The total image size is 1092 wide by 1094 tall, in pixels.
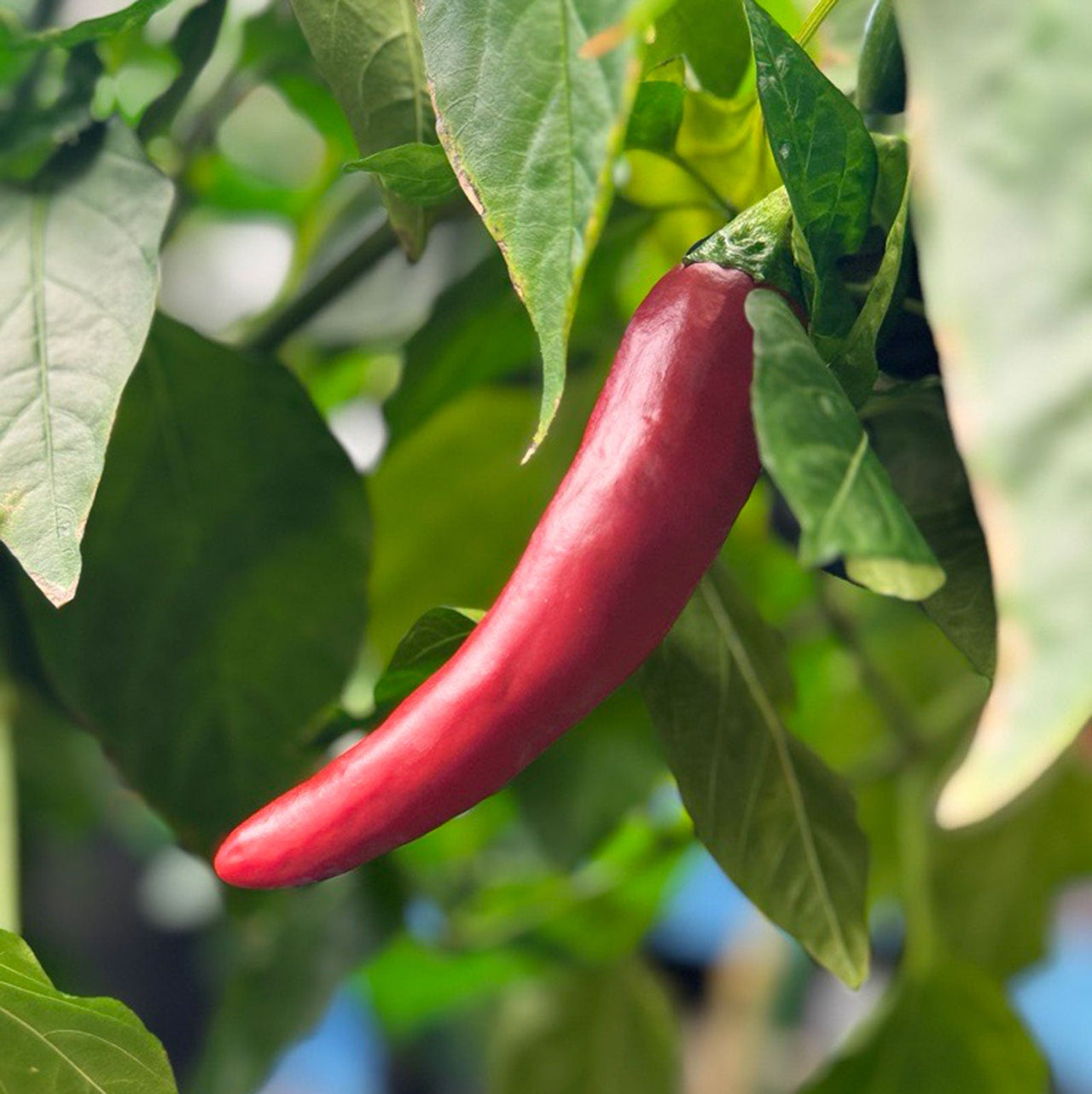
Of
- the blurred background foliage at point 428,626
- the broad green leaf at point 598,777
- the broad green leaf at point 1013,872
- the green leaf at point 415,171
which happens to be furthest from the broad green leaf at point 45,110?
the broad green leaf at point 1013,872

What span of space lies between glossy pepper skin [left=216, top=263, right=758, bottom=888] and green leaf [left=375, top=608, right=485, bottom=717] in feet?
0.12

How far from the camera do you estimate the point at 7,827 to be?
0.39 meters

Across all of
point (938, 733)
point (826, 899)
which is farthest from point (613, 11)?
point (938, 733)

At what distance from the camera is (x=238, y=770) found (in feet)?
1.10

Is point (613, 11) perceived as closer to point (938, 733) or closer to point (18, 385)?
point (18, 385)

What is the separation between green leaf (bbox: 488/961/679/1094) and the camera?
1.89 feet

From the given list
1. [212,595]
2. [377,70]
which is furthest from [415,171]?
[212,595]

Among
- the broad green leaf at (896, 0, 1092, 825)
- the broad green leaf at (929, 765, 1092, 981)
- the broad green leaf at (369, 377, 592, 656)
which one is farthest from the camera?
the broad green leaf at (929, 765, 1092, 981)

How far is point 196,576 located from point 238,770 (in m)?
0.05

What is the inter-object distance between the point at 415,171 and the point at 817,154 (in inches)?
2.5

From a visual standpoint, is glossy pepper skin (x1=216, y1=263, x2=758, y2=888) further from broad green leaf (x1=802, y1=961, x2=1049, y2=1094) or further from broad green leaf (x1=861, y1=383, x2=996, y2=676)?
broad green leaf (x1=802, y1=961, x2=1049, y2=1094)

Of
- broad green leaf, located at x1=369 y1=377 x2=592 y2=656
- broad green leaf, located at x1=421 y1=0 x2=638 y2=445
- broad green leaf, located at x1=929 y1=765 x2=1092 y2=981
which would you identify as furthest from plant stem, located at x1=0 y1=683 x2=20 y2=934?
broad green leaf, located at x1=929 y1=765 x2=1092 y2=981

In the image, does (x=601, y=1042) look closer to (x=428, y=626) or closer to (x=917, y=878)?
(x=917, y=878)

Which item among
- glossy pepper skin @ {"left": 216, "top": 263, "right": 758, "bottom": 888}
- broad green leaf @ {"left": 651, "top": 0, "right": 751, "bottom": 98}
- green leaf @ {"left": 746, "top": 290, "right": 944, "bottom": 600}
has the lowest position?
glossy pepper skin @ {"left": 216, "top": 263, "right": 758, "bottom": 888}
